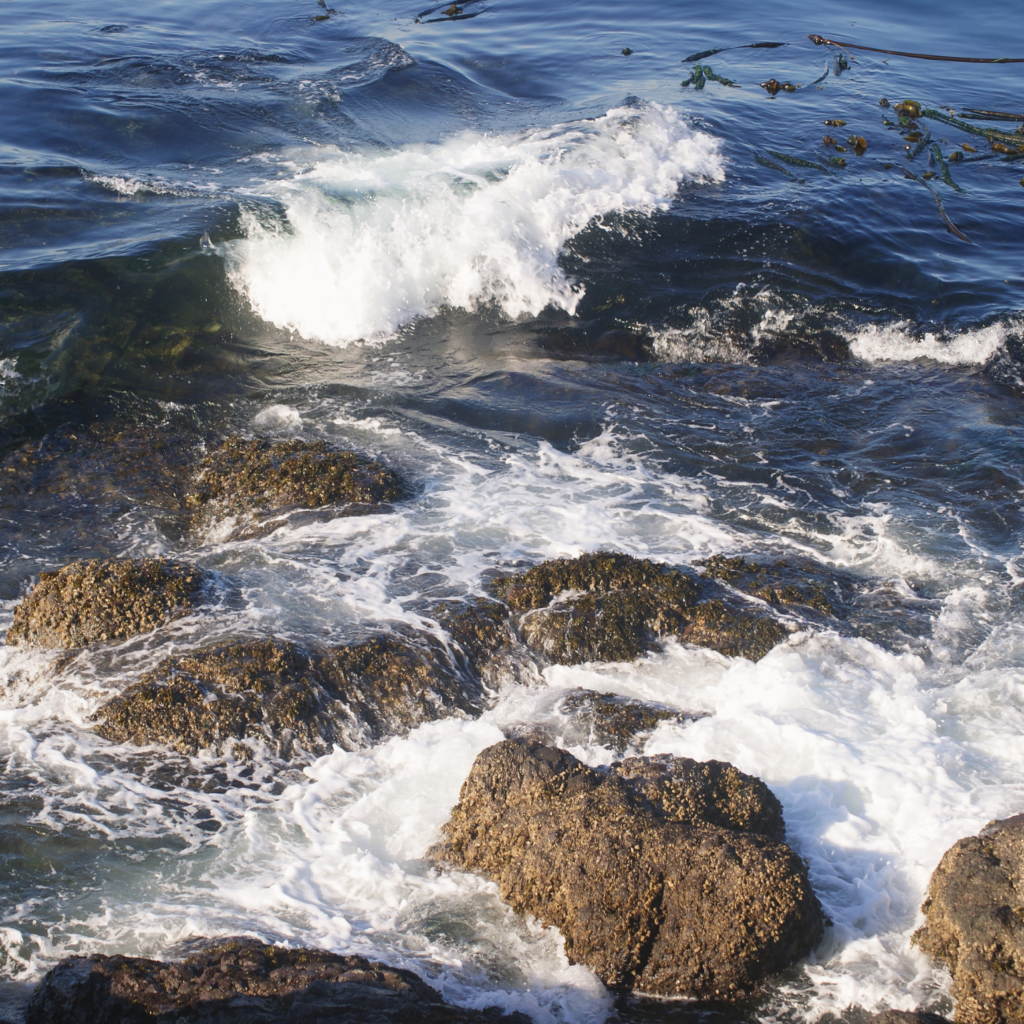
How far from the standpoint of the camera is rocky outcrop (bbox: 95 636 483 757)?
489cm

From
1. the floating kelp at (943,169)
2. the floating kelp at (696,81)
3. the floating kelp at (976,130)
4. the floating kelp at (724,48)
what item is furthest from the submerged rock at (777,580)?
the floating kelp at (724,48)

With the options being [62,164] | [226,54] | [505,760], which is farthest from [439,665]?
[226,54]

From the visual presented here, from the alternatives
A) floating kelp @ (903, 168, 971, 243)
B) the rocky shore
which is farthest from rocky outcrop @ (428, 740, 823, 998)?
floating kelp @ (903, 168, 971, 243)

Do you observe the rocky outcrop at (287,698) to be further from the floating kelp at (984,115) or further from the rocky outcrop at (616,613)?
the floating kelp at (984,115)

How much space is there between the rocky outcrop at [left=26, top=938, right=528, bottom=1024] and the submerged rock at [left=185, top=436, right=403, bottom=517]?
3881 mm

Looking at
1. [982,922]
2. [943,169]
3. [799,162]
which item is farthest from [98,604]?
[943,169]

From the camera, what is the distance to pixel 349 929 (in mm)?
3871

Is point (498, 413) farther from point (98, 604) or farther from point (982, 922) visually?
point (982, 922)

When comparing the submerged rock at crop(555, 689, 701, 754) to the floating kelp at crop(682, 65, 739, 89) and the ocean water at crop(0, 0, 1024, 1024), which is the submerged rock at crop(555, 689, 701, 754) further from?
the floating kelp at crop(682, 65, 739, 89)

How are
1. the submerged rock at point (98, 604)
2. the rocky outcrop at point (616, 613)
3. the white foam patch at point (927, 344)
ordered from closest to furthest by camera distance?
the submerged rock at point (98, 604) < the rocky outcrop at point (616, 613) < the white foam patch at point (927, 344)

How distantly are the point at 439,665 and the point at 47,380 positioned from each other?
537cm

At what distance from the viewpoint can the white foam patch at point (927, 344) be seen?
9602 millimetres

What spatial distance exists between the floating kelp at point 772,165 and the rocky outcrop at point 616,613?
9774 mm

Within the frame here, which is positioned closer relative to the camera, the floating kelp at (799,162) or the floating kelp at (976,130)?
the floating kelp at (799,162)
